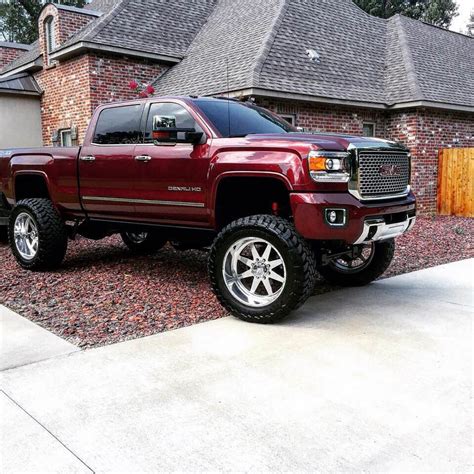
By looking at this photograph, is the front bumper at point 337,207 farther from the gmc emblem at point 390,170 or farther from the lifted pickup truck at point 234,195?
the gmc emblem at point 390,170

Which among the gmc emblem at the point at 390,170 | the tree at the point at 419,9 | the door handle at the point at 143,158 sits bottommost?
the gmc emblem at the point at 390,170

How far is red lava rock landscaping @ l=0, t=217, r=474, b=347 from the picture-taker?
4734 millimetres

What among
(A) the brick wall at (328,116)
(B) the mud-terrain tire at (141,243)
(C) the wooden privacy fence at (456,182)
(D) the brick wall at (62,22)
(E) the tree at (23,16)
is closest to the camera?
(B) the mud-terrain tire at (141,243)

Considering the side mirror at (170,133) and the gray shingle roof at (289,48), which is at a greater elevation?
the gray shingle roof at (289,48)

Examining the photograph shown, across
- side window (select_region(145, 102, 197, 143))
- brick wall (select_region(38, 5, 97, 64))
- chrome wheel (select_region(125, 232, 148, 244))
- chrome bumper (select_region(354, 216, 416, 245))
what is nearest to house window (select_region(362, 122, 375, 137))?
brick wall (select_region(38, 5, 97, 64))

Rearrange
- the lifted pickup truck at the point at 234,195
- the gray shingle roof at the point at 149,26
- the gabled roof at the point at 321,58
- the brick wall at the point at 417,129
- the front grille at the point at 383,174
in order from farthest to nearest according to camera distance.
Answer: the gray shingle roof at the point at 149,26 < the brick wall at the point at 417,129 < the gabled roof at the point at 321,58 < the front grille at the point at 383,174 < the lifted pickup truck at the point at 234,195

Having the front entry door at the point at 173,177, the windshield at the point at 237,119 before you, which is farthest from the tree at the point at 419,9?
the front entry door at the point at 173,177

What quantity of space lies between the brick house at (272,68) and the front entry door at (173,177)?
6249 mm

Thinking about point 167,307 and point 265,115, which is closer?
point 167,307

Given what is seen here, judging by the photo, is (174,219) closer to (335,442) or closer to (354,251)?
(354,251)

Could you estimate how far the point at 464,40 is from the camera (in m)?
19.4

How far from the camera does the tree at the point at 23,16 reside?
34719mm

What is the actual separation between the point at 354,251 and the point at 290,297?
152 cm

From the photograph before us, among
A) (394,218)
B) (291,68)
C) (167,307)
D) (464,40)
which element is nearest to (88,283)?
(167,307)
